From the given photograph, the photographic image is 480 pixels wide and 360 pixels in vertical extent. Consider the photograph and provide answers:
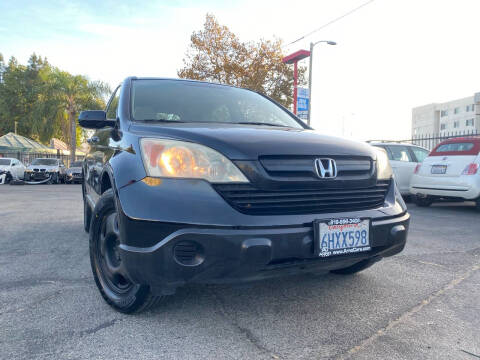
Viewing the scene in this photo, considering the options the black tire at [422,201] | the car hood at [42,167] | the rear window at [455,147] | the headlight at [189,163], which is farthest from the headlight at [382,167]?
the car hood at [42,167]

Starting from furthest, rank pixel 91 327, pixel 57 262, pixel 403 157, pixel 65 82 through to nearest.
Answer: pixel 65 82 < pixel 403 157 < pixel 57 262 < pixel 91 327

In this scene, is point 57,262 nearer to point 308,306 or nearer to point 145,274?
point 145,274

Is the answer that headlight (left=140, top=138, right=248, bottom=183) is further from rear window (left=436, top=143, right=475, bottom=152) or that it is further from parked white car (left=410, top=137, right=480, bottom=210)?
rear window (left=436, top=143, right=475, bottom=152)

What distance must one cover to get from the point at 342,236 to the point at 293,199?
356 mm

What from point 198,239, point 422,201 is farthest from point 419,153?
point 198,239

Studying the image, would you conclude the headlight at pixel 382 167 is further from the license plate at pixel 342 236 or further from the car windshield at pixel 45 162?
the car windshield at pixel 45 162

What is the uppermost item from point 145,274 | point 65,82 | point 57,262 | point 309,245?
point 65,82

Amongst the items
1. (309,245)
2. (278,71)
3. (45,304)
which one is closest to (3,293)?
(45,304)

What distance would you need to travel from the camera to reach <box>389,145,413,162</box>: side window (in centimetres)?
907

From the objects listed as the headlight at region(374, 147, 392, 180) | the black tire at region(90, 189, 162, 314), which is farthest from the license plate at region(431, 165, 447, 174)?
the black tire at region(90, 189, 162, 314)

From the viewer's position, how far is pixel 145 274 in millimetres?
1963

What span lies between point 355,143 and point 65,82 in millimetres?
27259

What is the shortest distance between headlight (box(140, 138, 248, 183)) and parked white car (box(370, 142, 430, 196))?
758 centimetres

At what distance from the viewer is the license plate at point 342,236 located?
2117 millimetres
